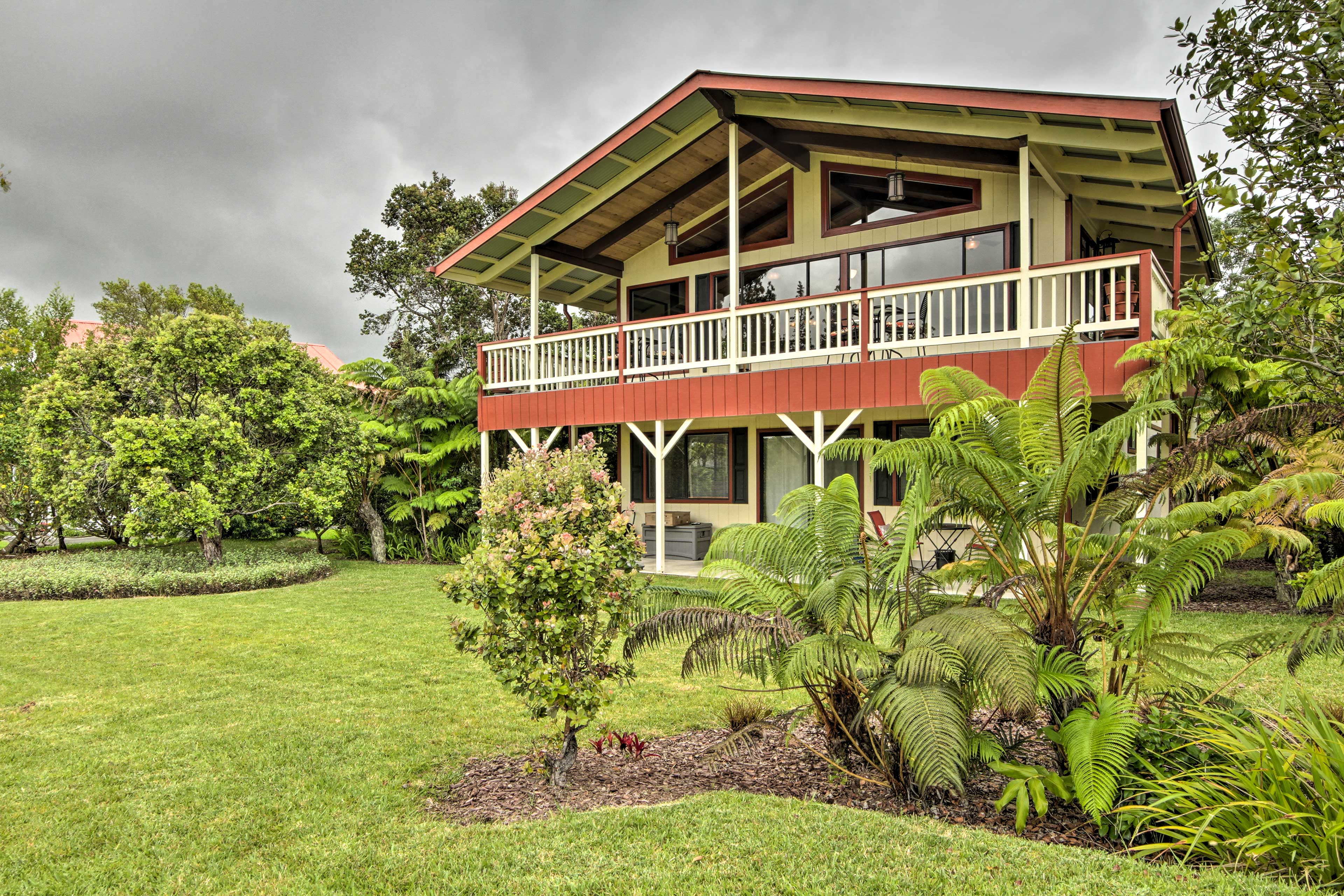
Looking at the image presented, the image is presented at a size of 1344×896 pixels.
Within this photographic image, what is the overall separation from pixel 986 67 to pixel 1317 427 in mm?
18510

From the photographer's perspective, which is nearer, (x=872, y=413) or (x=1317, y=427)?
(x=1317, y=427)

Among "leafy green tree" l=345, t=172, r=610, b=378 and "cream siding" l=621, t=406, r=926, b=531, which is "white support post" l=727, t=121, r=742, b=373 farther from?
"leafy green tree" l=345, t=172, r=610, b=378

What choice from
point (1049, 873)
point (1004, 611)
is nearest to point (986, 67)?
point (1004, 611)

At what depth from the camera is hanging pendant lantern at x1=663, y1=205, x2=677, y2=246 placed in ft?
41.6

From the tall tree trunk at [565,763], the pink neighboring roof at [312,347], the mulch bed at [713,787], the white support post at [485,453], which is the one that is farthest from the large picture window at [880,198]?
the pink neighboring roof at [312,347]

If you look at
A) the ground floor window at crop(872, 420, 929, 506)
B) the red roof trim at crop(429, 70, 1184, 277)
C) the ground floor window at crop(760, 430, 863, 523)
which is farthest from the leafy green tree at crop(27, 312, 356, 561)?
the ground floor window at crop(872, 420, 929, 506)

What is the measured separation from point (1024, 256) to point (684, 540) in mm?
6843

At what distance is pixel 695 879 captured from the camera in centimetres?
268

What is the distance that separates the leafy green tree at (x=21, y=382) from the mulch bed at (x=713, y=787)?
11.3m

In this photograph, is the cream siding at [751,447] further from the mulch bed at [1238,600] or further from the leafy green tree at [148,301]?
the leafy green tree at [148,301]

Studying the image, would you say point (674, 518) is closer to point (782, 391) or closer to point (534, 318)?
point (782, 391)

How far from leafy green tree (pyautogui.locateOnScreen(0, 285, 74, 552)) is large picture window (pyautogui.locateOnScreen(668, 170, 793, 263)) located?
1103 cm

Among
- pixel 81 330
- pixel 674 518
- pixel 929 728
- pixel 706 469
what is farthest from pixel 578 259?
pixel 81 330

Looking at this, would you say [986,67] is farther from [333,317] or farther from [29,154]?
[333,317]
